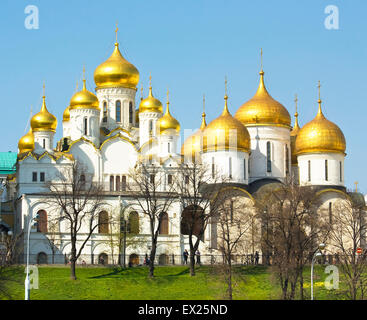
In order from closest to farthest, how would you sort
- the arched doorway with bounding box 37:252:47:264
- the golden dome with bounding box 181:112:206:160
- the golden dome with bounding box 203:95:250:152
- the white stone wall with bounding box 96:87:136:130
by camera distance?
the arched doorway with bounding box 37:252:47:264, the golden dome with bounding box 203:95:250:152, the golden dome with bounding box 181:112:206:160, the white stone wall with bounding box 96:87:136:130

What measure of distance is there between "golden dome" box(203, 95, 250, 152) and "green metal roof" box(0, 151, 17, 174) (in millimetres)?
34404

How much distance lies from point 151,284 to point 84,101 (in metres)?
20.5

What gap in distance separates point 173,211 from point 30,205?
9.33 meters

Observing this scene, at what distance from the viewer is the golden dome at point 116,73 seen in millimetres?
66812

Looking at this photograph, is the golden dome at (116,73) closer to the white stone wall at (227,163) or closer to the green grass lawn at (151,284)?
the white stone wall at (227,163)

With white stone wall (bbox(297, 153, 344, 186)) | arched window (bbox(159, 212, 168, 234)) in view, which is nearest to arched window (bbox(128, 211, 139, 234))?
arched window (bbox(159, 212, 168, 234))

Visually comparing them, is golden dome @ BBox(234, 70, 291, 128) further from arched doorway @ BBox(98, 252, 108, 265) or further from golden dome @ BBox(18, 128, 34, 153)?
golden dome @ BBox(18, 128, 34, 153)

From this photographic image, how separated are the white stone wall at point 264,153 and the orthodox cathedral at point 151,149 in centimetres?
7

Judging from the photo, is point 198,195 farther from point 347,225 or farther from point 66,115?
point 66,115

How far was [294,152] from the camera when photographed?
2633 inches

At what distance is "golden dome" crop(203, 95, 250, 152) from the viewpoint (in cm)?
6097

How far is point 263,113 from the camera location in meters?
64.7

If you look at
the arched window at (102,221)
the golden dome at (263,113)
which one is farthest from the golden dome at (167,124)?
the arched window at (102,221)
